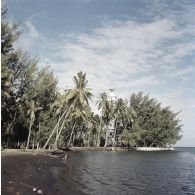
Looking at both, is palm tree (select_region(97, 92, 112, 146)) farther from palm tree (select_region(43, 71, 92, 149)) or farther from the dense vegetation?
palm tree (select_region(43, 71, 92, 149))

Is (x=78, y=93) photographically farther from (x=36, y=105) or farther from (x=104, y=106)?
(x=104, y=106)

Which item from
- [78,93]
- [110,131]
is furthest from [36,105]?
[110,131]

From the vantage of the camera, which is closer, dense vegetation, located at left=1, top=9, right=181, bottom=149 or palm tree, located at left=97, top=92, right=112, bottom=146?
dense vegetation, located at left=1, top=9, right=181, bottom=149

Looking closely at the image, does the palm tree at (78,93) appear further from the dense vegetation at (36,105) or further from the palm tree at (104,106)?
the palm tree at (104,106)

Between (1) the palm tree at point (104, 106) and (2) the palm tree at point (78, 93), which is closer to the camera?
(2) the palm tree at point (78, 93)

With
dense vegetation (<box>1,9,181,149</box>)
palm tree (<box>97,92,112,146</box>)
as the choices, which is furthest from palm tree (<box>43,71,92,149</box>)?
palm tree (<box>97,92,112,146</box>)

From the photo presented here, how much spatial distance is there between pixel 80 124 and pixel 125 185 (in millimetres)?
75393

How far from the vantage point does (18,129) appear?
2586 inches

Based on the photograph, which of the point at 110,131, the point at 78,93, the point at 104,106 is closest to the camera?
the point at 78,93

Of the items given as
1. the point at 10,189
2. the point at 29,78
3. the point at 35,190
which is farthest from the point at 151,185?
the point at 29,78

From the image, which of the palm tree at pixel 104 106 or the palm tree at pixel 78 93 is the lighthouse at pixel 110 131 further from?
the palm tree at pixel 78 93

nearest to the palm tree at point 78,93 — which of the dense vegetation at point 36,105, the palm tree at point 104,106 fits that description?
the dense vegetation at point 36,105

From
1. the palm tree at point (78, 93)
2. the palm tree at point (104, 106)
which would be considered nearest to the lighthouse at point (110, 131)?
the palm tree at point (104, 106)

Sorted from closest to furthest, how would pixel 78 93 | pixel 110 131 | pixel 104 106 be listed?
pixel 78 93 < pixel 104 106 < pixel 110 131
